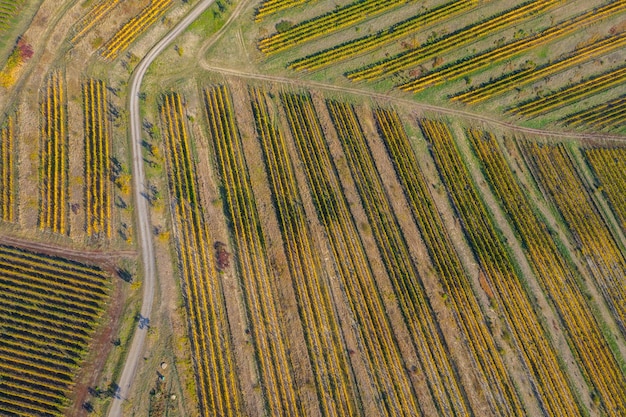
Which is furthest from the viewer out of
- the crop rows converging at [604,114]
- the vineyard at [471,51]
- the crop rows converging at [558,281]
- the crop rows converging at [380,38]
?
the crop rows converging at [604,114]

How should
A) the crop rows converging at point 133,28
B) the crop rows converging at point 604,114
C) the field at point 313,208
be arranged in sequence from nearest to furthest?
1. the field at point 313,208
2. the crop rows converging at point 133,28
3. the crop rows converging at point 604,114

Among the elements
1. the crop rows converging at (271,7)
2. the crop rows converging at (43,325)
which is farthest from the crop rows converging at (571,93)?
the crop rows converging at (43,325)

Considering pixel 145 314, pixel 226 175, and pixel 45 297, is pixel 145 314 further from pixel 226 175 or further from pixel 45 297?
pixel 226 175

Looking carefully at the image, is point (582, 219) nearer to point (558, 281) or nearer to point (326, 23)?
point (558, 281)

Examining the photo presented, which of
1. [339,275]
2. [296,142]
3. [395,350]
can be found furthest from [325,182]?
[395,350]

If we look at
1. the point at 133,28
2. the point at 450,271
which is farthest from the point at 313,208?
the point at 133,28

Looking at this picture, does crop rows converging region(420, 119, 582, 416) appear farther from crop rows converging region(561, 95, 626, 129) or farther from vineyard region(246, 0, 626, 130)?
crop rows converging region(561, 95, 626, 129)

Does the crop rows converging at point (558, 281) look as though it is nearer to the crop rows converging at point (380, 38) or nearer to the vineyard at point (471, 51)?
the vineyard at point (471, 51)
